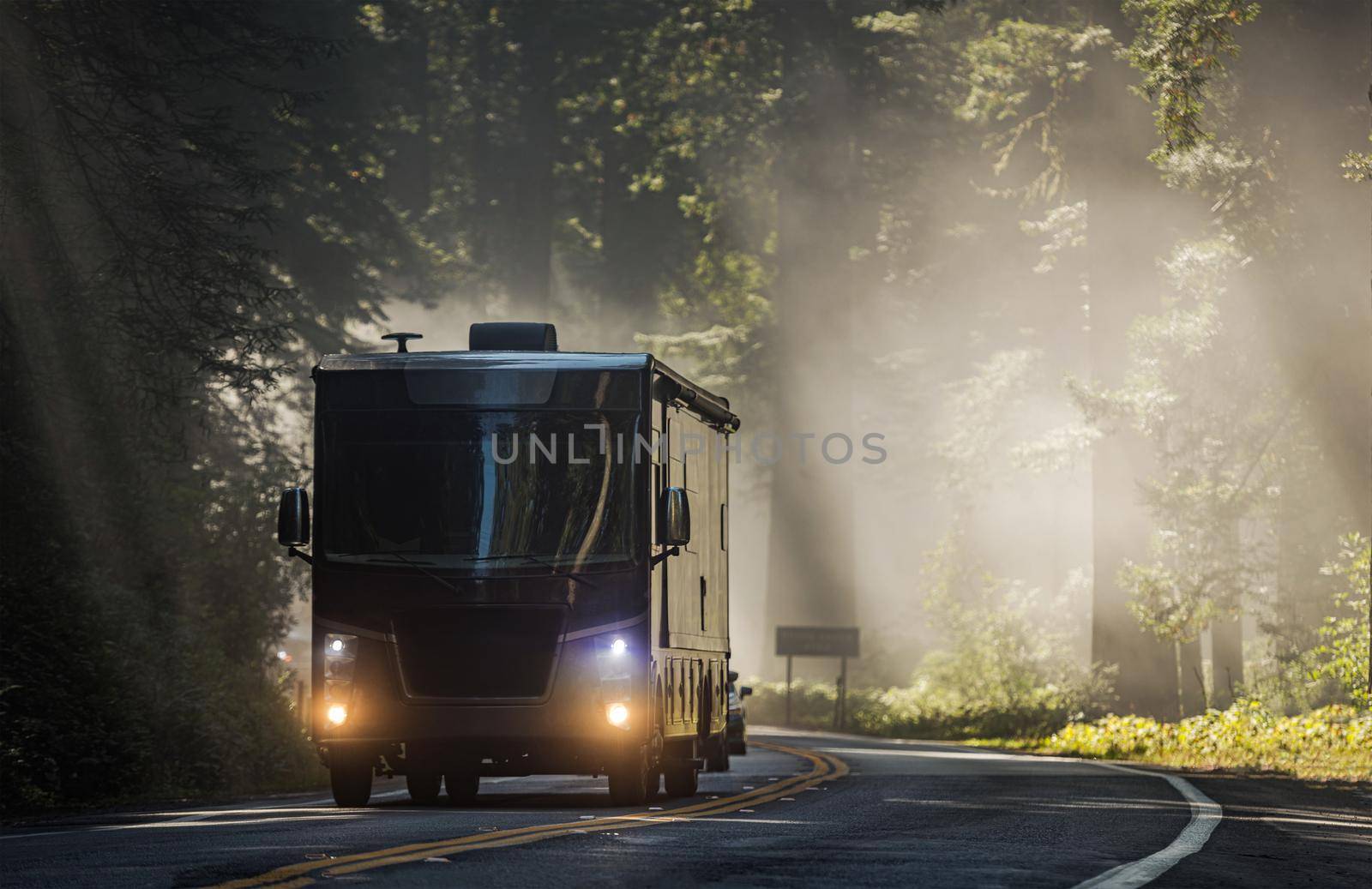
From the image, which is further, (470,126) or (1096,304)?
(470,126)

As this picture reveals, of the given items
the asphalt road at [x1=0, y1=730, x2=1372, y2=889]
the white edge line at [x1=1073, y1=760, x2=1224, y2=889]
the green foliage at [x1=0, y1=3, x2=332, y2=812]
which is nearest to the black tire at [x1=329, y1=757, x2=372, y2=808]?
the asphalt road at [x1=0, y1=730, x2=1372, y2=889]

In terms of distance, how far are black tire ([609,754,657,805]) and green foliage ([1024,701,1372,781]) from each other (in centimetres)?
1057

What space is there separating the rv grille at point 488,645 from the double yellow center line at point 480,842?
4.39 feet

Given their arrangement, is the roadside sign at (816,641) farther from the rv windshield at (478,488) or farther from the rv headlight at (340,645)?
the rv headlight at (340,645)

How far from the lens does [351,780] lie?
15.4 m

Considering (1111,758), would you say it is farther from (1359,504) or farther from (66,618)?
(66,618)

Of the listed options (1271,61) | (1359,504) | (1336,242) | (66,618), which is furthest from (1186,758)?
(66,618)

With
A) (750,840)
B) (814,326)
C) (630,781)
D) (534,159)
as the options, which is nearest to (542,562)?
(630,781)

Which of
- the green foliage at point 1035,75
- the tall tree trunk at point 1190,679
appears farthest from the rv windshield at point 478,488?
the tall tree trunk at point 1190,679

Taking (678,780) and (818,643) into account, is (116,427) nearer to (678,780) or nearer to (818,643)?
(678,780)

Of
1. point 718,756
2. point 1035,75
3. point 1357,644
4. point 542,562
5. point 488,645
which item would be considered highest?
point 1035,75

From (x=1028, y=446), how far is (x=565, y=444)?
27.9 m

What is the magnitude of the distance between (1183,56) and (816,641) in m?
26.1

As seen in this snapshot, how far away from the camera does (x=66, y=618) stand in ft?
66.2
